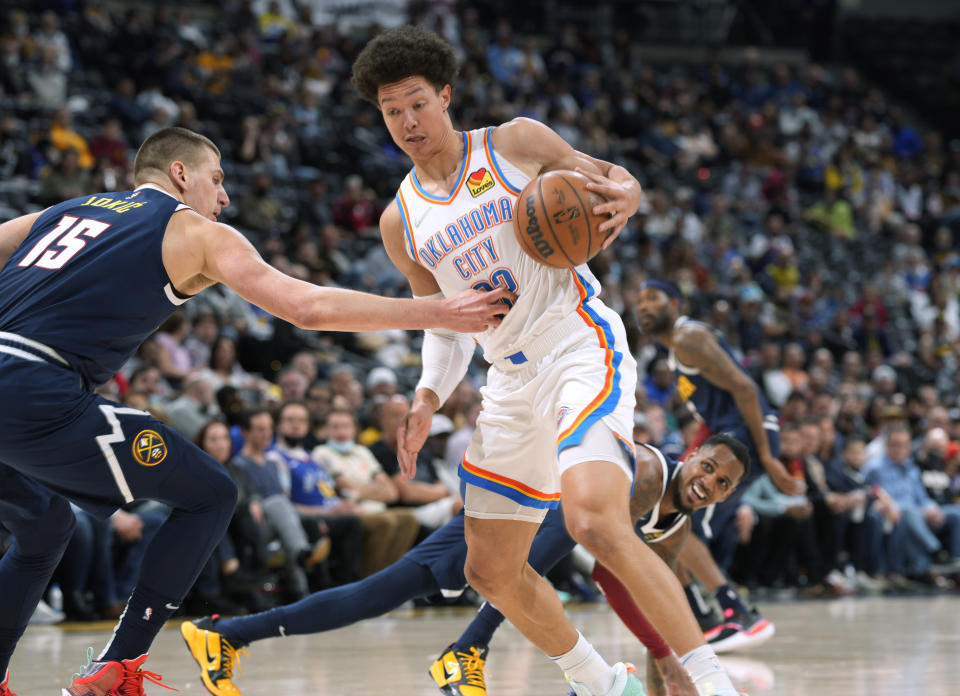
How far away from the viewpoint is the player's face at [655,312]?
21.9ft

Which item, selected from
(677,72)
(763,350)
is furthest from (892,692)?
(677,72)

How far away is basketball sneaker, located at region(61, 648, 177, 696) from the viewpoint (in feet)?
12.7

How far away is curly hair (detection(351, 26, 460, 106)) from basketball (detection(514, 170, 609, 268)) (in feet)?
1.96

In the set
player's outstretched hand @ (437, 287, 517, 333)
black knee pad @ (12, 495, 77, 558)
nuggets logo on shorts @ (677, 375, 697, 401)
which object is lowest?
nuggets logo on shorts @ (677, 375, 697, 401)

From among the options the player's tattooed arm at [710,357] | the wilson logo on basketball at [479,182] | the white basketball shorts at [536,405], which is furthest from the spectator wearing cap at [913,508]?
the wilson logo on basketball at [479,182]

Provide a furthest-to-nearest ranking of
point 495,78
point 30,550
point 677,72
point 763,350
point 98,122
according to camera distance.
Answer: point 677,72 → point 495,78 → point 763,350 → point 98,122 → point 30,550

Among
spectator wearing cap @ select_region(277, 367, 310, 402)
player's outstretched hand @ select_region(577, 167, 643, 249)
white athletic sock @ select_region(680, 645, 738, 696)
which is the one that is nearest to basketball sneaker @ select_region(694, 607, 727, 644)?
white athletic sock @ select_region(680, 645, 738, 696)

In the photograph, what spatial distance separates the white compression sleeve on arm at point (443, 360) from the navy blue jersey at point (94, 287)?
0.98 m

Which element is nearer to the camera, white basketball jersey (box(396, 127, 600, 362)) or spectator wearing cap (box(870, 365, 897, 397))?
white basketball jersey (box(396, 127, 600, 362))

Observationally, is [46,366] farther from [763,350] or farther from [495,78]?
[495,78]

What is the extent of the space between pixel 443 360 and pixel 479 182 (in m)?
0.69

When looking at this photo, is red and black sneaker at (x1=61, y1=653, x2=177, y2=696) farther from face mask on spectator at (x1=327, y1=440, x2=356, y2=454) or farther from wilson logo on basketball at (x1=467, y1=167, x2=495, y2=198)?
face mask on spectator at (x1=327, y1=440, x2=356, y2=454)

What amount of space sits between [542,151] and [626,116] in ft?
49.4

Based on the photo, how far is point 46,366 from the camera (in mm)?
3625
